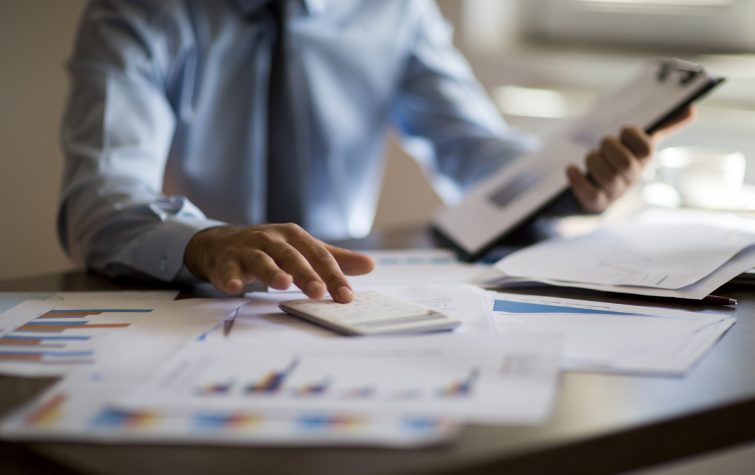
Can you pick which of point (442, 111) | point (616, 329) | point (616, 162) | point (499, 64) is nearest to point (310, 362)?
point (616, 329)

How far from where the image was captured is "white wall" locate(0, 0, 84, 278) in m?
2.02

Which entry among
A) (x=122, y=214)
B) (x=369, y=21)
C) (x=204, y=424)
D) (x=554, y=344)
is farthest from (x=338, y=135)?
(x=204, y=424)

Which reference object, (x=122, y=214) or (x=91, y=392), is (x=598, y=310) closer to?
(x=91, y=392)

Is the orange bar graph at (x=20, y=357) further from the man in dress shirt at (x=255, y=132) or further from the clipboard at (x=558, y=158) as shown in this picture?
the clipboard at (x=558, y=158)

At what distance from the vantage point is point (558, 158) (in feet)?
3.81

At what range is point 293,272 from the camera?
77 centimetres

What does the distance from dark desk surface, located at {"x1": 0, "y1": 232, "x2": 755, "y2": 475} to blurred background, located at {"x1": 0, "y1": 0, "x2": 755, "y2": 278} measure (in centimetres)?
117

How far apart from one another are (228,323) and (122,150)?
1.63 ft

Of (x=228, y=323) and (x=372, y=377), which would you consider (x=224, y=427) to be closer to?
(x=372, y=377)

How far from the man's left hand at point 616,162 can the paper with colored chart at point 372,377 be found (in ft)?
1.67

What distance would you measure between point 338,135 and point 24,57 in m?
0.95

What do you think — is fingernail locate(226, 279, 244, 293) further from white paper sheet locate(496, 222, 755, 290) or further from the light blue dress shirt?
white paper sheet locate(496, 222, 755, 290)

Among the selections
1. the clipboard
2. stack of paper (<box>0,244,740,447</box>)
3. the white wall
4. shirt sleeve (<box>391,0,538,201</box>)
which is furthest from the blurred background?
stack of paper (<box>0,244,740,447</box>)

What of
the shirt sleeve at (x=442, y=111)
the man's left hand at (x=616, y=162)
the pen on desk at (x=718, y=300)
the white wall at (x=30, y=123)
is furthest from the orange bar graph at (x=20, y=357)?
the white wall at (x=30, y=123)
